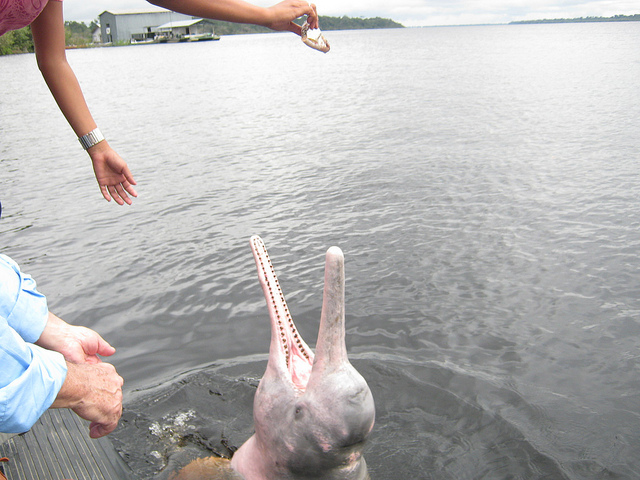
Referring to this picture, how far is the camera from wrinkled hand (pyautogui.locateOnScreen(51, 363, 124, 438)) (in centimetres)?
234

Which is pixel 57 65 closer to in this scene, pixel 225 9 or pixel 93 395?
pixel 225 9

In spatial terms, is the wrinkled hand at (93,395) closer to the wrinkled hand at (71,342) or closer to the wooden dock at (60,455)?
the wrinkled hand at (71,342)

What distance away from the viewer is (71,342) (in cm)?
288

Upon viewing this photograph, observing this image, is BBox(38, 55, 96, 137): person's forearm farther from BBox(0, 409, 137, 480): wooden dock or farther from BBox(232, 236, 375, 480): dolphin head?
BBox(0, 409, 137, 480): wooden dock

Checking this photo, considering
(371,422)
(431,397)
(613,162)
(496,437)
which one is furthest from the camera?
(613,162)

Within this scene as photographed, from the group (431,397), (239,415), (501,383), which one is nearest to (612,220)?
(501,383)

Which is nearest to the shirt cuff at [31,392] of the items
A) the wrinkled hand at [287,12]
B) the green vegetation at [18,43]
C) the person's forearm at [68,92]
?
the person's forearm at [68,92]

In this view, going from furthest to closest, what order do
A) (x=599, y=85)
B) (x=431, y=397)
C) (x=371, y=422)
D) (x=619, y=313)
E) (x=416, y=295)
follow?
(x=599, y=85) < (x=416, y=295) < (x=619, y=313) < (x=431, y=397) < (x=371, y=422)

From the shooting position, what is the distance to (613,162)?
40.5ft

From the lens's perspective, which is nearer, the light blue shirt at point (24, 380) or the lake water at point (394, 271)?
the light blue shirt at point (24, 380)

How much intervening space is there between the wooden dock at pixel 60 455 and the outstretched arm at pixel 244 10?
285 cm

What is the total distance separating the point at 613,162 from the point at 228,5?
37.6 ft

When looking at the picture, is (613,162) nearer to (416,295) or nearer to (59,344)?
(416,295)

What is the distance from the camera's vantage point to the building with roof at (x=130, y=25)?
13600cm
